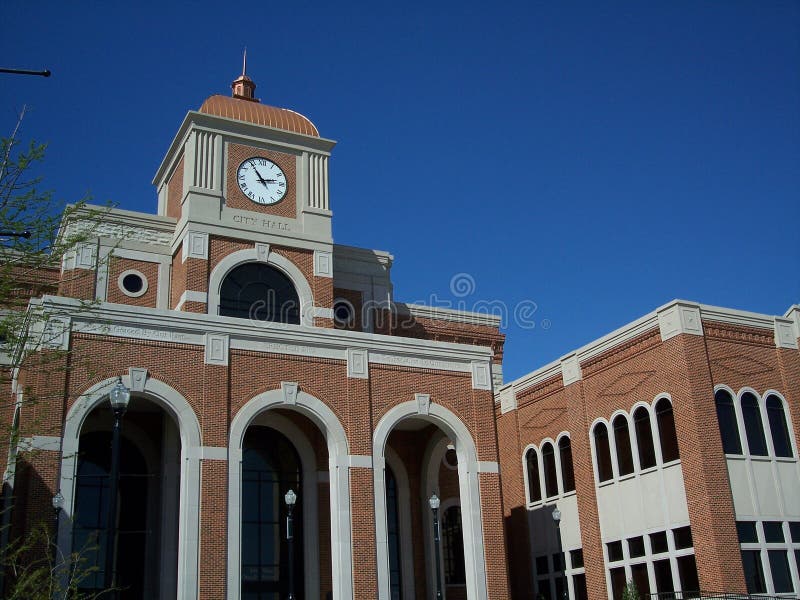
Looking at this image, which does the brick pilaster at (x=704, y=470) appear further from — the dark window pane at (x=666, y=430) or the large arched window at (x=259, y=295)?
the large arched window at (x=259, y=295)

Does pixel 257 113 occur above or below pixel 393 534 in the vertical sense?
above

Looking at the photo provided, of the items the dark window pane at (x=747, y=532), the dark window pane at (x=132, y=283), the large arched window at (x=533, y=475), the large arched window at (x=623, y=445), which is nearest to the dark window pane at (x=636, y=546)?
the large arched window at (x=623, y=445)

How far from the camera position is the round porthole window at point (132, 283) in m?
32.5

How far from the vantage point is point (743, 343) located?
2906cm

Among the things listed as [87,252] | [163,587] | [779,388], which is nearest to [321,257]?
[87,252]

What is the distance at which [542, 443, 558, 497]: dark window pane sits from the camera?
112 ft

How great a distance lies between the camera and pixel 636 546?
2933 cm

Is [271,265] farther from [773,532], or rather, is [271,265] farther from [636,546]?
[773,532]

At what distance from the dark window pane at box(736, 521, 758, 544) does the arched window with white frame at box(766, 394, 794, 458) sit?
2750 millimetres

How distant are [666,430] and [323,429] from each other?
10.8 meters

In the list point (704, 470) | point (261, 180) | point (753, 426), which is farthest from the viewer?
point (261, 180)

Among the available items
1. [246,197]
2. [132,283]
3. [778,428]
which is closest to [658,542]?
[778,428]

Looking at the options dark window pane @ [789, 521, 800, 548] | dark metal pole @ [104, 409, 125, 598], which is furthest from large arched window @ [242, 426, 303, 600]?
dark window pane @ [789, 521, 800, 548]

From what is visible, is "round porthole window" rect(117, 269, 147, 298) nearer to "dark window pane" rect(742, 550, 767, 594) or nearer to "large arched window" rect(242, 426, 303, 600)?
"large arched window" rect(242, 426, 303, 600)
